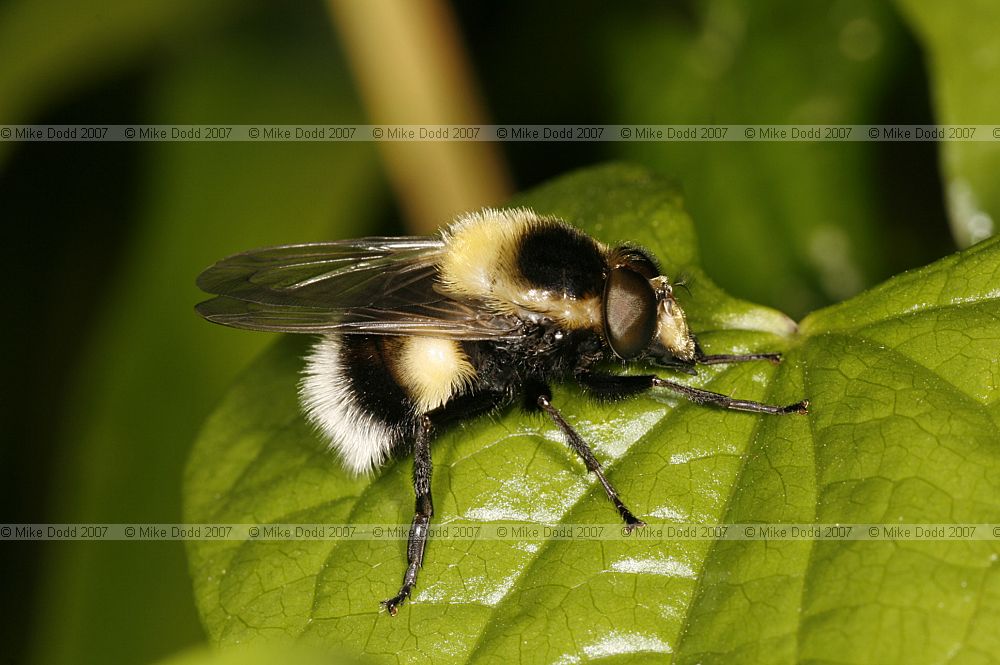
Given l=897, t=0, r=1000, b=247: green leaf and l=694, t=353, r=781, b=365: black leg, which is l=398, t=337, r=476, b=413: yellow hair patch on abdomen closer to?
l=694, t=353, r=781, b=365: black leg

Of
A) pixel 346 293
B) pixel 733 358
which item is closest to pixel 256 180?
pixel 346 293

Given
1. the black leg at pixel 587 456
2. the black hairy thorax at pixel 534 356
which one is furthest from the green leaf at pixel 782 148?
the black leg at pixel 587 456

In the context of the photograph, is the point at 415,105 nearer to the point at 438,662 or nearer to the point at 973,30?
the point at 973,30

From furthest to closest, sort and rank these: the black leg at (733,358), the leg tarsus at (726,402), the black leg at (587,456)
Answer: the black leg at (733,358) → the leg tarsus at (726,402) → the black leg at (587,456)

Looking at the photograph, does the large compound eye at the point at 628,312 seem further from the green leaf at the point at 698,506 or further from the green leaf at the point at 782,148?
the green leaf at the point at 782,148

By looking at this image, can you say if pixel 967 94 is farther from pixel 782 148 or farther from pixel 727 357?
pixel 727 357

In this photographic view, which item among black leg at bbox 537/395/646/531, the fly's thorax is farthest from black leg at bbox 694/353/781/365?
black leg at bbox 537/395/646/531
